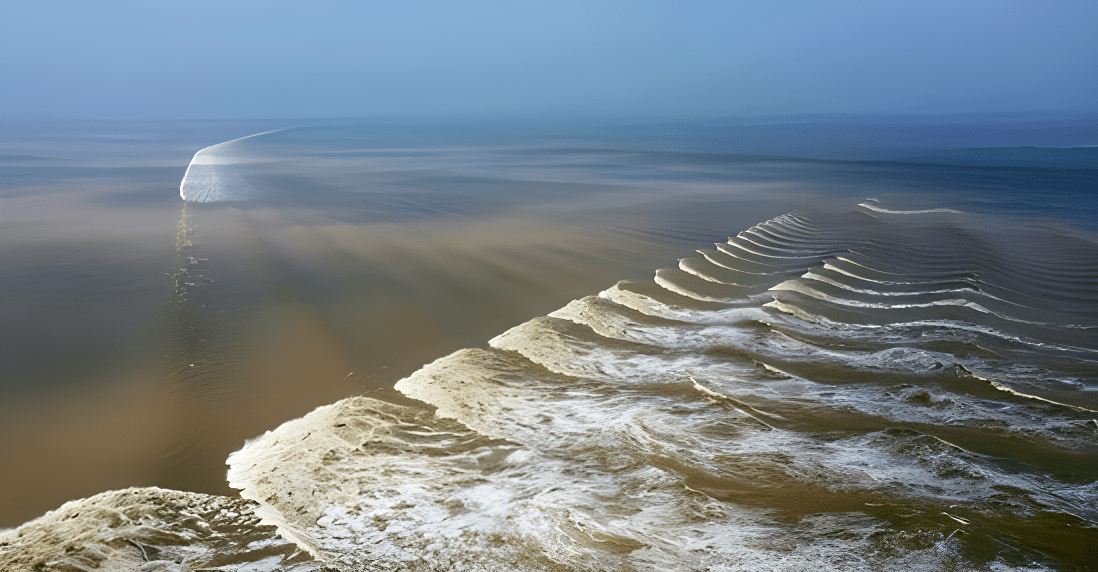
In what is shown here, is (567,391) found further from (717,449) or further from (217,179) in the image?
(217,179)

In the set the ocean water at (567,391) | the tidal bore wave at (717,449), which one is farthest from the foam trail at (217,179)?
the tidal bore wave at (717,449)

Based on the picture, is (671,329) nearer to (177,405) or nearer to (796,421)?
(796,421)

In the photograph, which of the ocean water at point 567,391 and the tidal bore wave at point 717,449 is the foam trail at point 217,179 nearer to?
the ocean water at point 567,391

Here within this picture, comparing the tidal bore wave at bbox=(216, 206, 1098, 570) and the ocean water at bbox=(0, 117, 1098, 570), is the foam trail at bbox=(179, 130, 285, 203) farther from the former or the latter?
the tidal bore wave at bbox=(216, 206, 1098, 570)

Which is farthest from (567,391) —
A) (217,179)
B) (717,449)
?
(217,179)

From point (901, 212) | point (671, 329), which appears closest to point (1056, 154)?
point (901, 212)

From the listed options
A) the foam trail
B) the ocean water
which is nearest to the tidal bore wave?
the ocean water

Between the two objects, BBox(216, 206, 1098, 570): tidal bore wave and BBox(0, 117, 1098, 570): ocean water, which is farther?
BBox(0, 117, 1098, 570): ocean water
